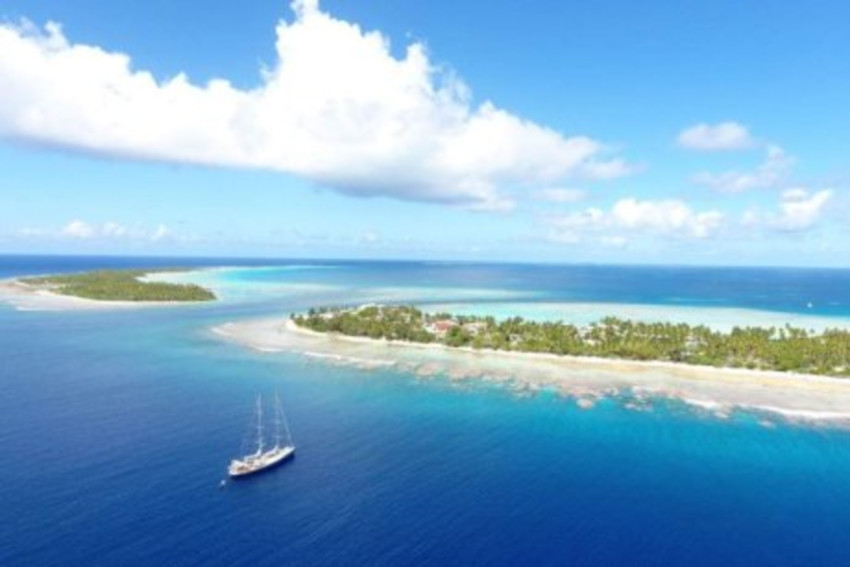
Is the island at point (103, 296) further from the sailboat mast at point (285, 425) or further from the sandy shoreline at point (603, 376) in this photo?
the sailboat mast at point (285, 425)

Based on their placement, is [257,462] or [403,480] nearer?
[403,480]

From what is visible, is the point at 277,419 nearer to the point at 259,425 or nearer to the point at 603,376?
the point at 259,425

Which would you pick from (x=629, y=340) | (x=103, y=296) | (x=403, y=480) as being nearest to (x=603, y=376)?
(x=629, y=340)

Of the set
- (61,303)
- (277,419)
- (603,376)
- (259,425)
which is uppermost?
(61,303)

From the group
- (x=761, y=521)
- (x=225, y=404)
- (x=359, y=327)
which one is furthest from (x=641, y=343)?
(x=225, y=404)

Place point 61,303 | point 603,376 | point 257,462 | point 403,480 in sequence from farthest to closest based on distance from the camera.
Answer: point 61,303
point 603,376
point 257,462
point 403,480
